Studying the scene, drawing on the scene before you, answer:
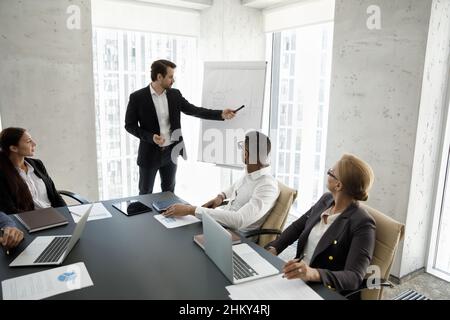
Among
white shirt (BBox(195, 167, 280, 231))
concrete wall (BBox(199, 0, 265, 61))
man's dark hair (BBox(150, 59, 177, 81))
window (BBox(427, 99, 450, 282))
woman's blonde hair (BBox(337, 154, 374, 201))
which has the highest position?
concrete wall (BBox(199, 0, 265, 61))

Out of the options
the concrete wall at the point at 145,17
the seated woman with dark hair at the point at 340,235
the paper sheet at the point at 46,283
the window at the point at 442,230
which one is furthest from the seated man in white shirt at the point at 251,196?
the concrete wall at the point at 145,17

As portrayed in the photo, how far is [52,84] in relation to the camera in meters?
3.25

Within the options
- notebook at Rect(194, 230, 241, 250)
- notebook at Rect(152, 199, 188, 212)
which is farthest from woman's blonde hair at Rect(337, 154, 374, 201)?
notebook at Rect(152, 199, 188, 212)

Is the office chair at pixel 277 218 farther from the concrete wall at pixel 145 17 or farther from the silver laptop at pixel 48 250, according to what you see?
the concrete wall at pixel 145 17

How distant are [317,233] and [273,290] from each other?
57cm

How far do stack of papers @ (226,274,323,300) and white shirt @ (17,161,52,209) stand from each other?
1.69m

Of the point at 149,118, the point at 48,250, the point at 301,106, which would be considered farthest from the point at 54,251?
the point at 301,106

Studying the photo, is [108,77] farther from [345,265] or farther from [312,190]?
[345,265]

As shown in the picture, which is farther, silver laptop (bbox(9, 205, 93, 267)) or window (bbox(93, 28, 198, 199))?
window (bbox(93, 28, 198, 199))

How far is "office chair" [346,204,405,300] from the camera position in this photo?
163 centimetres

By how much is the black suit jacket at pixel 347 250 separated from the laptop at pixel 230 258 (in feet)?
0.86

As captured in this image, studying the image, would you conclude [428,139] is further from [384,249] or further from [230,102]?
[230,102]

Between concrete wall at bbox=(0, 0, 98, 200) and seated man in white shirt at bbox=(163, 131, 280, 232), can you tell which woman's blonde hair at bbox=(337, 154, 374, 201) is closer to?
seated man in white shirt at bbox=(163, 131, 280, 232)

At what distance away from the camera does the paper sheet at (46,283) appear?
136 centimetres
